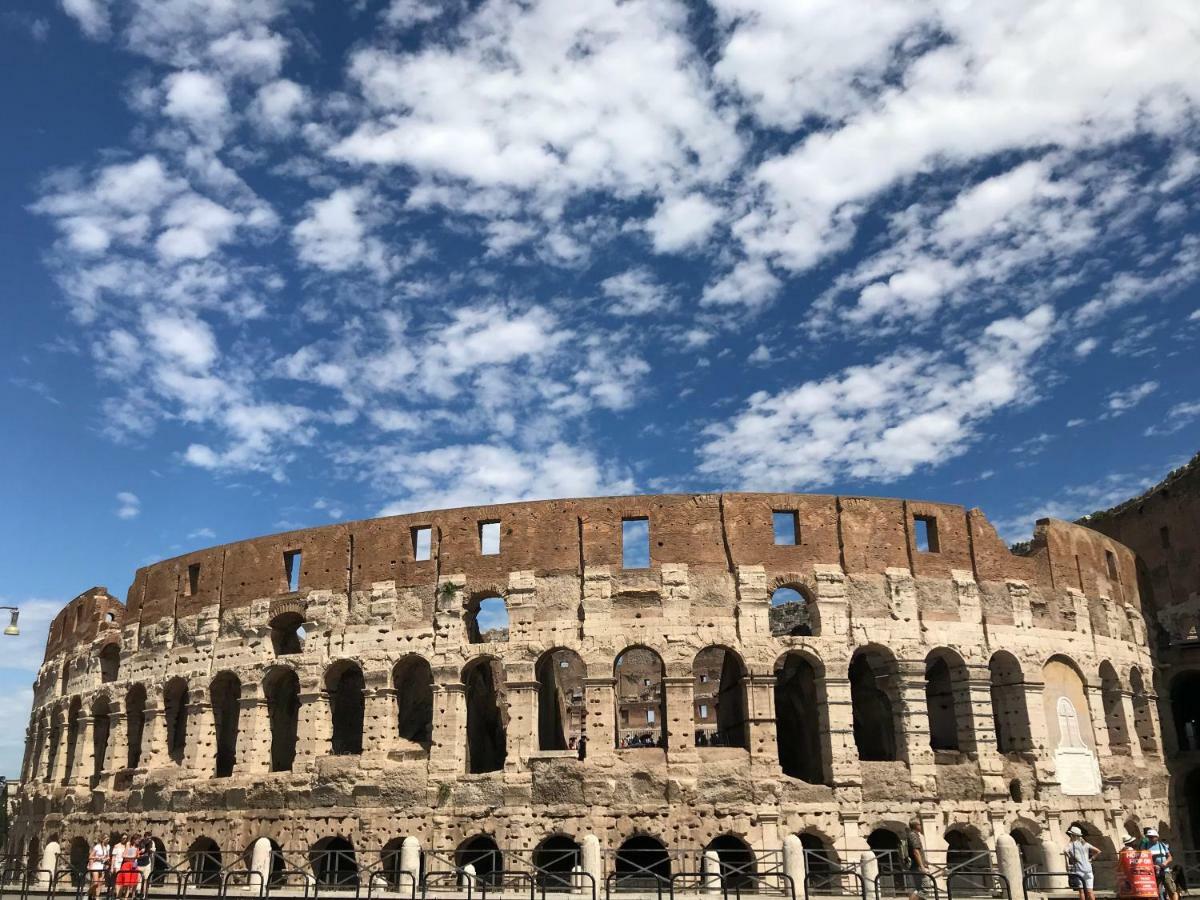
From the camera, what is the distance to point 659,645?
20.3m

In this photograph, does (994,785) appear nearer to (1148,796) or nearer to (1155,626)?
(1148,796)

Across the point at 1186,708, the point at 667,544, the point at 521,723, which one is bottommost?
the point at 521,723

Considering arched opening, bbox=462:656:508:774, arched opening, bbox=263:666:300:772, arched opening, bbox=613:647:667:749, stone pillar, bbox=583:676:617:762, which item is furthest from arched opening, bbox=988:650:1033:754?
arched opening, bbox=613:647:667:749

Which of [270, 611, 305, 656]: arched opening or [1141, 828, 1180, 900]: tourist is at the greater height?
[270, 611, 305, 656]: arched opening

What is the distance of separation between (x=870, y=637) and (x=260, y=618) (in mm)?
13959

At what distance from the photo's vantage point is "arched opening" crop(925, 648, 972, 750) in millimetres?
21125

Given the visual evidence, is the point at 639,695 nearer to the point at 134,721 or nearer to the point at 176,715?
the point at 176,715

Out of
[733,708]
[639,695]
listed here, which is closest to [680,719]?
[733,708]

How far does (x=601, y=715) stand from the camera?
20094 mm

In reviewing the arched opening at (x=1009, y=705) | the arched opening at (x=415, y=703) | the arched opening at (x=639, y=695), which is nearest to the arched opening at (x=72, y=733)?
the arched opening at (x=415, y=703)

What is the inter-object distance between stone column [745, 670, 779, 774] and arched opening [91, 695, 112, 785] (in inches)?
686

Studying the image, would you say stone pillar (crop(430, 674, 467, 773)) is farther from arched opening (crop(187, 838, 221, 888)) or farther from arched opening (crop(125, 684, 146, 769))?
arched opening (crop(125, 684, 146, 769))

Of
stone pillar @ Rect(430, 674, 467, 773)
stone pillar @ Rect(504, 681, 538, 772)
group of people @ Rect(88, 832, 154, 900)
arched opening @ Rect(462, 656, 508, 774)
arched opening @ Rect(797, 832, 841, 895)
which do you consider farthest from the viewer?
A: arched opening @ Rect(462, 656, 508, 774)

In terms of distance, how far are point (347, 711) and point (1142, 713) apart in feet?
65.2
